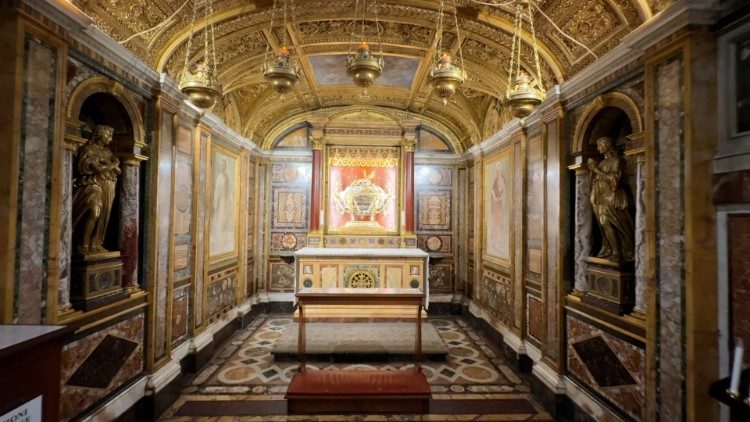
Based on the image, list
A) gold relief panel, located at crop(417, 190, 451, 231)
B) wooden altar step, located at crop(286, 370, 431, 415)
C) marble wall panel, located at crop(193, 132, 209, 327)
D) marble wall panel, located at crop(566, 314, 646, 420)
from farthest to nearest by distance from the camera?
gold relief panel, located at crop(417, 190, 451, 231), marble wall panel, located at crop(193, 132, 209, 327), wooden altar step, located at crop(286, 370, 431, 415), marble wall panel, located at crop(566, 314, 646, 420)

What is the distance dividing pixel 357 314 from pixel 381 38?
Result: 5.21m

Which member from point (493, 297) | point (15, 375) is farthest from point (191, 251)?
point (493, 297)

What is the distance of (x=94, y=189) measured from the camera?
3518 mm

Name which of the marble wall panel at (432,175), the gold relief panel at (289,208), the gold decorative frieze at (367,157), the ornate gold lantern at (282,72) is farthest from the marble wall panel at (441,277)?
the ornate gold lantern at (282,72)

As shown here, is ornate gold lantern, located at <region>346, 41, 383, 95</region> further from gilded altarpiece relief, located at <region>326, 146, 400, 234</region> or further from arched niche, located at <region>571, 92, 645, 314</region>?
gilded altarpiece relief, located at <region>326, 146, 400, 234</region>

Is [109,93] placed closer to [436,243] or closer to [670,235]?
[670,235]

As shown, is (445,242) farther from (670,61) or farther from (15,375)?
(15,375)

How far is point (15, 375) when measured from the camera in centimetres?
185

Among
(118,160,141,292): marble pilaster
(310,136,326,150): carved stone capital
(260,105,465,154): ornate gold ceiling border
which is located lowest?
(118,160,141,292): marble pilaster

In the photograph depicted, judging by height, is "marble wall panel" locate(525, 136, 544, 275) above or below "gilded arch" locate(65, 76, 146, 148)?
below

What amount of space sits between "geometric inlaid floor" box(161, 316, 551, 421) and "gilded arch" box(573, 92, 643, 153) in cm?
331

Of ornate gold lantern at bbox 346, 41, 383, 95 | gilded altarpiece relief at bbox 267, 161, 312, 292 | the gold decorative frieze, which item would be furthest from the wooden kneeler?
the gold decorative frieze

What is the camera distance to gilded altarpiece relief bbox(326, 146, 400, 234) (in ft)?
28.1

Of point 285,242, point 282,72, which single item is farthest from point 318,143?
point 282,72
